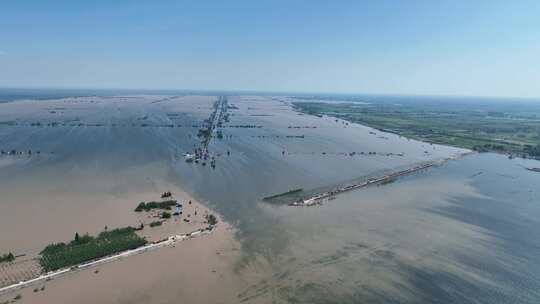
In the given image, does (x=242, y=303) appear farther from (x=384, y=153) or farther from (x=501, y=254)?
(x=384, y=153)

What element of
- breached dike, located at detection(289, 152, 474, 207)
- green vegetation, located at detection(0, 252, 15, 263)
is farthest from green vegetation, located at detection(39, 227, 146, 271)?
breached dike, located at detection(289, 152, 474, 207)

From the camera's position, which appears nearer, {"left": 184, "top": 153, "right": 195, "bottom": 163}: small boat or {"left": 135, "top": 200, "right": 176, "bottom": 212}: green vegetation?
{"left": 135, "top": 200, "right": 176, "bottom": 212}: green vegetation

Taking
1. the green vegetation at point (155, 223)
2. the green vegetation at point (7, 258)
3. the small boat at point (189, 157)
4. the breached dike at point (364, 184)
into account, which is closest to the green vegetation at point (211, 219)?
the green vegetation at point (155, 223)

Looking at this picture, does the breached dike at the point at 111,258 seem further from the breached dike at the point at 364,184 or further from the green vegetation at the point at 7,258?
the breached dike at the point at 364,184

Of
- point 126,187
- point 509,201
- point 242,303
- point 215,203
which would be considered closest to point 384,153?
point 509,201

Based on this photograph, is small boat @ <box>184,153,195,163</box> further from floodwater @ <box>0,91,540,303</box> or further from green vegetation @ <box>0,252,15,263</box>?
green vegetation @ <box>0,252,15,263</box>

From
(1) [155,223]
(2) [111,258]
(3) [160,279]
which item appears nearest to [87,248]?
(2) [111,258]
